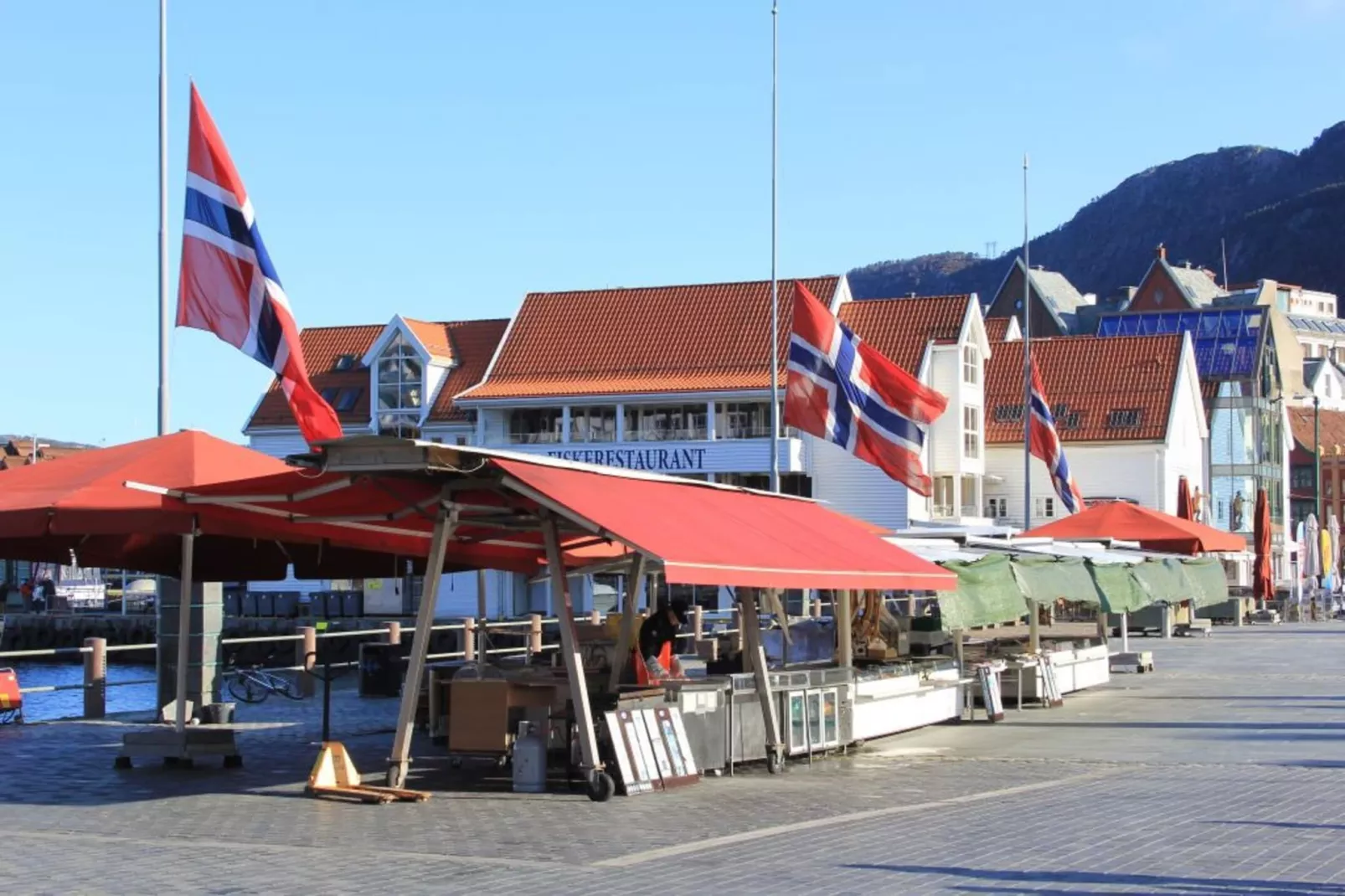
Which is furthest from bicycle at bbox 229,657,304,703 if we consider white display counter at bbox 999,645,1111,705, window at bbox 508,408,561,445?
window at bbox 508,408,561,445

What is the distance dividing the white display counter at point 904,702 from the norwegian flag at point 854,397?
5429mm

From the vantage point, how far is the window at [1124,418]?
252 feet

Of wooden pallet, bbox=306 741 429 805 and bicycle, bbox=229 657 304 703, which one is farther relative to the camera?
bicycle, bbox=229 657 304 703

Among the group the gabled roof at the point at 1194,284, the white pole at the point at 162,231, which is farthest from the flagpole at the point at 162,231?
the gabled roof at the point at 1194,284

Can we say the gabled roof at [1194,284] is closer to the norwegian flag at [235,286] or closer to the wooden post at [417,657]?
the norwegian flag at [235,286]

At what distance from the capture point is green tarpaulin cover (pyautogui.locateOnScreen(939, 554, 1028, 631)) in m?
23.2

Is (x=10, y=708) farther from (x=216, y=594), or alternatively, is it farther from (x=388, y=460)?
(x=388, y=460)

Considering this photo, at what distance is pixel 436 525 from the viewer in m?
16.7

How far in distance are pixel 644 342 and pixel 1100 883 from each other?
6069 centimetres

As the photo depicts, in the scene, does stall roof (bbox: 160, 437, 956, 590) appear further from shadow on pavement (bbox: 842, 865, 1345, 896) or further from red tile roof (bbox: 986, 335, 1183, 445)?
red tile roof (bbox: 986, 335, 1183, 445)

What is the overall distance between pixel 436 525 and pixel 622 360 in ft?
181

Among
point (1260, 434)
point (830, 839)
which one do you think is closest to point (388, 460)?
point (830, 839)

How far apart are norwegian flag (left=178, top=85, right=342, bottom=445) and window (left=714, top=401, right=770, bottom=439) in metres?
47.3

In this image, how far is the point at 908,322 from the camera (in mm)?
69875
